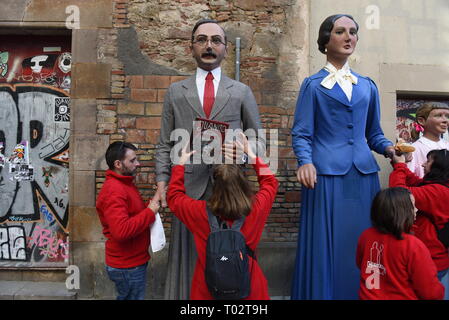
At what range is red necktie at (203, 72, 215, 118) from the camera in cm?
272

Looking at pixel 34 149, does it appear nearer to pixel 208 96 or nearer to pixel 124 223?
pixel 124 223

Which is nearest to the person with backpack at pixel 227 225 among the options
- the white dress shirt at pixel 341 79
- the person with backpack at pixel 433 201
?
the white dress shirt at pixel 341 79

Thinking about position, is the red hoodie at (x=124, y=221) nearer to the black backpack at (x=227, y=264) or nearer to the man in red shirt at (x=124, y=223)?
the man in red shirt at (x=124, y=223)

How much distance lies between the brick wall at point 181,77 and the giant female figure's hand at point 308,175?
1662 millimetres

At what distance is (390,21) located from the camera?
4.52 meters

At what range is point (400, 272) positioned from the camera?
7.38 feet

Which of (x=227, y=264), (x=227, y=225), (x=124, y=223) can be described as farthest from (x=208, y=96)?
(x=227, y=264)

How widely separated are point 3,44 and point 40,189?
1.79 m

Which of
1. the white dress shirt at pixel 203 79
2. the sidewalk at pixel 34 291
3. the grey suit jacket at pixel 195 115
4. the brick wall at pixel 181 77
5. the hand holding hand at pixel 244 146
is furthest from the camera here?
the brick wall at pixel 181 77

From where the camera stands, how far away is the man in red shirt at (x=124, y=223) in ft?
9.00

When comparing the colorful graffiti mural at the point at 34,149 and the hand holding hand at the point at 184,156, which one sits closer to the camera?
the hand holding hand at the point at 184,156

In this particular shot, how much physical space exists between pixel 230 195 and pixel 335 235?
2.99 ft

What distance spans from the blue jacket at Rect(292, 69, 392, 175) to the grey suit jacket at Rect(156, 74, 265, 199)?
32cm
